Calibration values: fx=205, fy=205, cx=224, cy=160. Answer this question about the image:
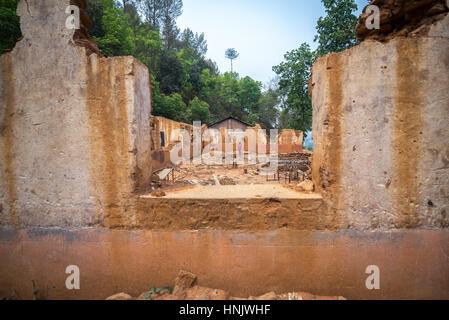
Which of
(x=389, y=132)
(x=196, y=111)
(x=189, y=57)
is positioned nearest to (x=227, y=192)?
(x=389, y=132)

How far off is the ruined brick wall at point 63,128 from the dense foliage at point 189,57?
14341mm

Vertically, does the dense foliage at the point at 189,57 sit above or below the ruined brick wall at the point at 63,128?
above

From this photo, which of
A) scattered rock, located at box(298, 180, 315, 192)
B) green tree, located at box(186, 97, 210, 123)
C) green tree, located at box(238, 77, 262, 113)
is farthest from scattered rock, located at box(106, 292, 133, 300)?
green tree, located at box(238, 77, 262, 113)

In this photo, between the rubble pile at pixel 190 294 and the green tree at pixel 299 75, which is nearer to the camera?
the rubble pile at pixel 190 294

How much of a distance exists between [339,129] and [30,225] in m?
4.10

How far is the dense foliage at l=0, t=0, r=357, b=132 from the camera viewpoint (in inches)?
664

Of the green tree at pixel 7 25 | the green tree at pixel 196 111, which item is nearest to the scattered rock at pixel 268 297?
the green tree at pixel 7 25

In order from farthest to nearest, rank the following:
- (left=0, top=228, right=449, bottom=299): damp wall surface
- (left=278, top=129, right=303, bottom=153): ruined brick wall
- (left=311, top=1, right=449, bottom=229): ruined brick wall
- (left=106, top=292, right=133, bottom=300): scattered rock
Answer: (left=278, top=129, right=303, bottom=153): ruined brick wall → (left=106, top=292, right=133, bottom=300): scattered rock → (left=0, top=228, right=449, bottom=299): damp wall surface → (left=311, top=1, right=449, bottom=229): ruined brick wall

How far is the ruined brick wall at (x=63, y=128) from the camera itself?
2516 mm

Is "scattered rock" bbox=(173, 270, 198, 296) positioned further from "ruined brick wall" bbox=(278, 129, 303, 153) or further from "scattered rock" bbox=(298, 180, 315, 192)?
"ruined brick wall" bbox=(278, 129, 303, 153)

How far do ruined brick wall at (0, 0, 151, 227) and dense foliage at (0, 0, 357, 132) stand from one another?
565 inches

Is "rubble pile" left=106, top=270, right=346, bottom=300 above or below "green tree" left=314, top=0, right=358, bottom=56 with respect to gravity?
below

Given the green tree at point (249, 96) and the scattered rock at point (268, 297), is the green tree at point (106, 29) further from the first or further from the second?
the green tree at point (249, 96)

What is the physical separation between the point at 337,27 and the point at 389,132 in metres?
19.7
